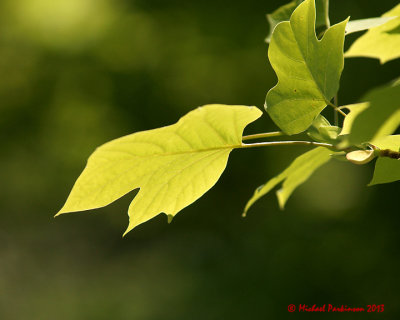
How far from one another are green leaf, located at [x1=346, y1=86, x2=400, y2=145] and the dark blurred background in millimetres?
4170

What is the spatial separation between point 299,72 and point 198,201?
476cm

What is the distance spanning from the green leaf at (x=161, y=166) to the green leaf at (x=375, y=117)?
0.59 feet

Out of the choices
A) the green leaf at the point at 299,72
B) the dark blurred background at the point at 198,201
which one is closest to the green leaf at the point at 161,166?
the green leaf at the point at 299,72

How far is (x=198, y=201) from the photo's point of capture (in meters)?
5.24

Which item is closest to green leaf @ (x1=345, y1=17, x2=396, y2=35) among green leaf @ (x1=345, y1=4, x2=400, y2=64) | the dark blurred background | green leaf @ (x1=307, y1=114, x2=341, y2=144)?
green leaf @ (x1=345, y1=4, x2=400, y2=64)

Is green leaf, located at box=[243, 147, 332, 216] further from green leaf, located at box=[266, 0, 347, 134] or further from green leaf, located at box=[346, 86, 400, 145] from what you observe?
green leaf, located at box=[346, 86, 400, 145]

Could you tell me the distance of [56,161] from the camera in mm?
5340

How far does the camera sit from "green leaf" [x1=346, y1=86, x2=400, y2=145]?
353 millimetres

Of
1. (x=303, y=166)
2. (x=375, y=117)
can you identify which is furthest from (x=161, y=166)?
(x=375, y=117)

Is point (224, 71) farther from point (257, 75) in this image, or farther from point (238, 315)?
point (238, 315)

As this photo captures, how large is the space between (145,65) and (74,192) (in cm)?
480

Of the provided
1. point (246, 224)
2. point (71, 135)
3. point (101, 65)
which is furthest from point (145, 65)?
point (246, 224)

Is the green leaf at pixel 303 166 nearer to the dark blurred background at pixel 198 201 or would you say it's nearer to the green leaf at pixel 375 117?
the green leaf at pixel 375 117

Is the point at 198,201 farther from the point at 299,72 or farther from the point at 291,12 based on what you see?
the point at 299,72
